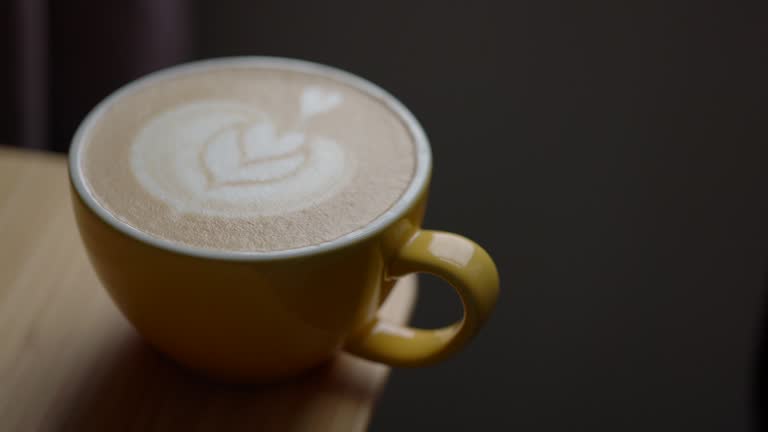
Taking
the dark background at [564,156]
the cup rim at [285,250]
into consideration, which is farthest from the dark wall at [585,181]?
the cup rim at [285,250]

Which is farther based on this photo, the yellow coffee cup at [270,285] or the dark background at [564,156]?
the dark background at [564,156]

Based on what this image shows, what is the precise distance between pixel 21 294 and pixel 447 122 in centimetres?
58

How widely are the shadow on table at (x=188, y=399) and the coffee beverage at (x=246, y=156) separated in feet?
0.45

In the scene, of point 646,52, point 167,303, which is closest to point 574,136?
point 646,52

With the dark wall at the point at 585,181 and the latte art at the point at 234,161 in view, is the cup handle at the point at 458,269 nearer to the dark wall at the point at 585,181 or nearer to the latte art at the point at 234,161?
the latte art at the point at 234,161

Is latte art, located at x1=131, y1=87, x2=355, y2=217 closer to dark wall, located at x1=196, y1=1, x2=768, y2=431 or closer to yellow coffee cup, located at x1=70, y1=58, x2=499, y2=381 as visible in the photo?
yellow coffee cup, located at x1=70, y1=58, x2=499, y2=381

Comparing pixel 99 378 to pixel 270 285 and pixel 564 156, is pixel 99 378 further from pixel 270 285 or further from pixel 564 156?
pixel 564 156

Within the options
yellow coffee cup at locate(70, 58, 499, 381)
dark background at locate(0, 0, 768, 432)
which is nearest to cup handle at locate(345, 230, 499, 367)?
yellow coffee cup at locate(70, 58, 499, 381)

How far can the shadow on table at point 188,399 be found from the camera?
48 cm

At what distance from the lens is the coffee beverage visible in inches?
16.6

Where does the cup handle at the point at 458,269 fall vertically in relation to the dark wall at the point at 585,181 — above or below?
above

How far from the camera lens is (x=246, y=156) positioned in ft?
1.56

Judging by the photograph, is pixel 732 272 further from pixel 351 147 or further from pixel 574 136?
pixel 351 147

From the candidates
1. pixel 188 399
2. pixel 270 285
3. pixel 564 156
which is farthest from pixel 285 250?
pixel 564 156
